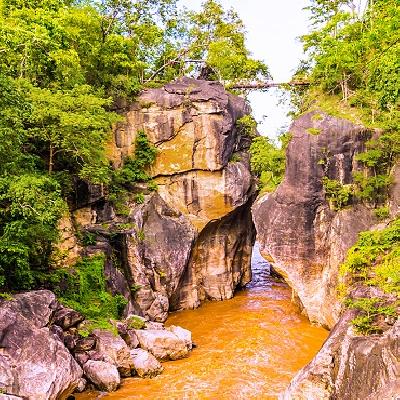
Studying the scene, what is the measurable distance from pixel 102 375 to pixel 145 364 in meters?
1.34

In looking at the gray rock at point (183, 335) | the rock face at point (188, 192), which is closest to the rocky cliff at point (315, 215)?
the rock face at point (188, 192)

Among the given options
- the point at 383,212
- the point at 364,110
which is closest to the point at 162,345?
the point at 383,212

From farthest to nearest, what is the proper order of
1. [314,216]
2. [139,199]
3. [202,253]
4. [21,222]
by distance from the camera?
[202,253] → [139,199] → [314,216] → [21,222]

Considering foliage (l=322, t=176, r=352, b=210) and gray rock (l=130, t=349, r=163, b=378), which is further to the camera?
foliage (l=322, t=176, r=352, b=210)

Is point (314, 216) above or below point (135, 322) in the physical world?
above

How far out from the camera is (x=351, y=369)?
26.3ft

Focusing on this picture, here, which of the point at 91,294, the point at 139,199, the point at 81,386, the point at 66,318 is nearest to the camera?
the point at 81,386

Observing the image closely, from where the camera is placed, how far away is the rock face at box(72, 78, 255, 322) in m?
17.4

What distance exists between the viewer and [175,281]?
1772cm

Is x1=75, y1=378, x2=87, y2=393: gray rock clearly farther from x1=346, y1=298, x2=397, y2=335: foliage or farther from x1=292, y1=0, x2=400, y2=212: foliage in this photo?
x1=292, y1=0, x2=400, y2=212: foliage

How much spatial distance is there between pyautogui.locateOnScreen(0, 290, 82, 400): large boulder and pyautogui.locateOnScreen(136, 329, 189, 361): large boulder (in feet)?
9.71

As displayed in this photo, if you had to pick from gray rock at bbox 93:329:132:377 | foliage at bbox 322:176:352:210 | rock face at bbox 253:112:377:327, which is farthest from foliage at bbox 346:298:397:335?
foliage at bbox 322:176:352:210

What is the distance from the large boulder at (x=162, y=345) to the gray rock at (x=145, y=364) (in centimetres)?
56

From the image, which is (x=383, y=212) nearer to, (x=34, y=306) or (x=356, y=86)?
(x=356, y=86)
